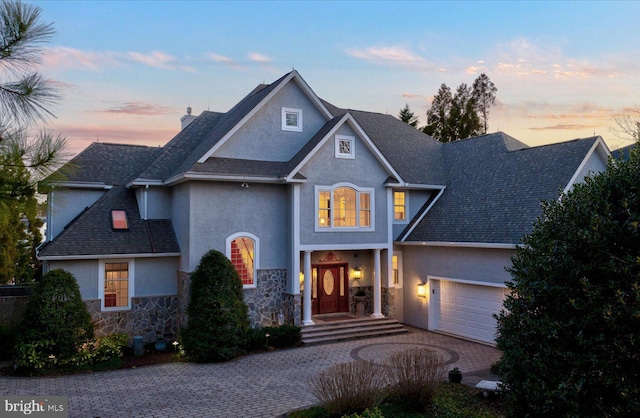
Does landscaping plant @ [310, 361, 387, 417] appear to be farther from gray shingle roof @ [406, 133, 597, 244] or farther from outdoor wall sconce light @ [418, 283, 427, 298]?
outdoor wall sconce light @ [418, 283, 427, 298]

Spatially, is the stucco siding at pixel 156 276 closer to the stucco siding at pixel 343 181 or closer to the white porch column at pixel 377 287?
the stucco siding at pixel 343 181

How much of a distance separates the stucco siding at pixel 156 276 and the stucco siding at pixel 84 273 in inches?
53.2

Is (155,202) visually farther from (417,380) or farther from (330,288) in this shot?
(417,380)

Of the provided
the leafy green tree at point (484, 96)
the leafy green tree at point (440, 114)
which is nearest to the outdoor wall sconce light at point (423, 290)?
the leafy green tree at point (440, 114)

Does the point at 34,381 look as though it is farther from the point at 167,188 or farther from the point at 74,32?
the point at 74,32

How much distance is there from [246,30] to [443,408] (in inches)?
530

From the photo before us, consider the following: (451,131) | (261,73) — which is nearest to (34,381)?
(261,73)

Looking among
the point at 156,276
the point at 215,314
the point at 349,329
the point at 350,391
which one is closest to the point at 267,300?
the point at 215,314

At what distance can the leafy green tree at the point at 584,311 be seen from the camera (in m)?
5.41

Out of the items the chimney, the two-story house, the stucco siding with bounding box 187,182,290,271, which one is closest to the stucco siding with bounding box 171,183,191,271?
the two-story house

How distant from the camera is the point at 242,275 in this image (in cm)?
1652

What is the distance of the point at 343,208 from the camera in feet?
59.4

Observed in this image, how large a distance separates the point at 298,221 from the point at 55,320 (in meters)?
8.36

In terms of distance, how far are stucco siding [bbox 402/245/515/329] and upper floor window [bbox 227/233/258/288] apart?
682cm
